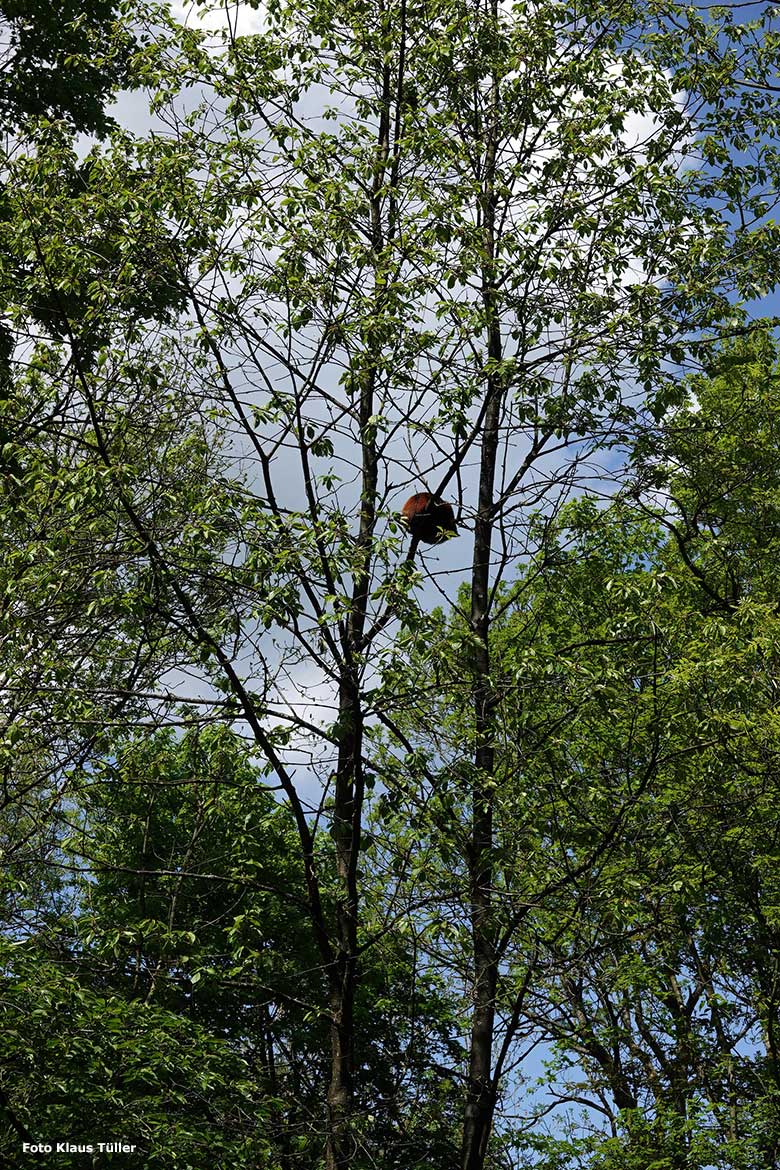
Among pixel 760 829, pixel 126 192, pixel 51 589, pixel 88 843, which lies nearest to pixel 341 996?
pixel 88 843

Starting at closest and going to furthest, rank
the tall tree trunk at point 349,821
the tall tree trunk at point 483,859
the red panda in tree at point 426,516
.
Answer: the tall tree trunk at point 349,821
the tall tree trunk at point 483,859
the red panda in tree at point 426,516

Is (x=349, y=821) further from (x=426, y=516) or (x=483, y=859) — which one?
(x=426, y=516)

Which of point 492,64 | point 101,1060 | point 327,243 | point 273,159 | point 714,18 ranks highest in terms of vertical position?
point 714,18

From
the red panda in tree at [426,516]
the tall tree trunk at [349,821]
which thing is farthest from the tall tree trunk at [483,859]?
the tall tree trunk at [349,821]

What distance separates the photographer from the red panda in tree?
8732 millimetres

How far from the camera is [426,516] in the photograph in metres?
8.74

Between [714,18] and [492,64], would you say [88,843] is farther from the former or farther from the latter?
[714,18]

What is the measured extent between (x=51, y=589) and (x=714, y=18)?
27.2ft

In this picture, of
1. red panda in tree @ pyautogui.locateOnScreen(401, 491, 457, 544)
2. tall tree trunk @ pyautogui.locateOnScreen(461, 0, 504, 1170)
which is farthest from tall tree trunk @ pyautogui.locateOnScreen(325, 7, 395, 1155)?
tall tree trunk @ pyautogui.locateOnScreen(461, 0, 504, 1170)

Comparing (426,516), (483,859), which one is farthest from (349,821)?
(426,516)

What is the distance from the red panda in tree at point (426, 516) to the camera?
8.73 metres

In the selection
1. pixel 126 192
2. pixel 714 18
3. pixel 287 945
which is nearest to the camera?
pixel 126 192

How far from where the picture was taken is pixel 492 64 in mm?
10008

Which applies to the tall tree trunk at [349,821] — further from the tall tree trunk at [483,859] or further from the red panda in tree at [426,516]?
the tall tree trunk at [483,859]
